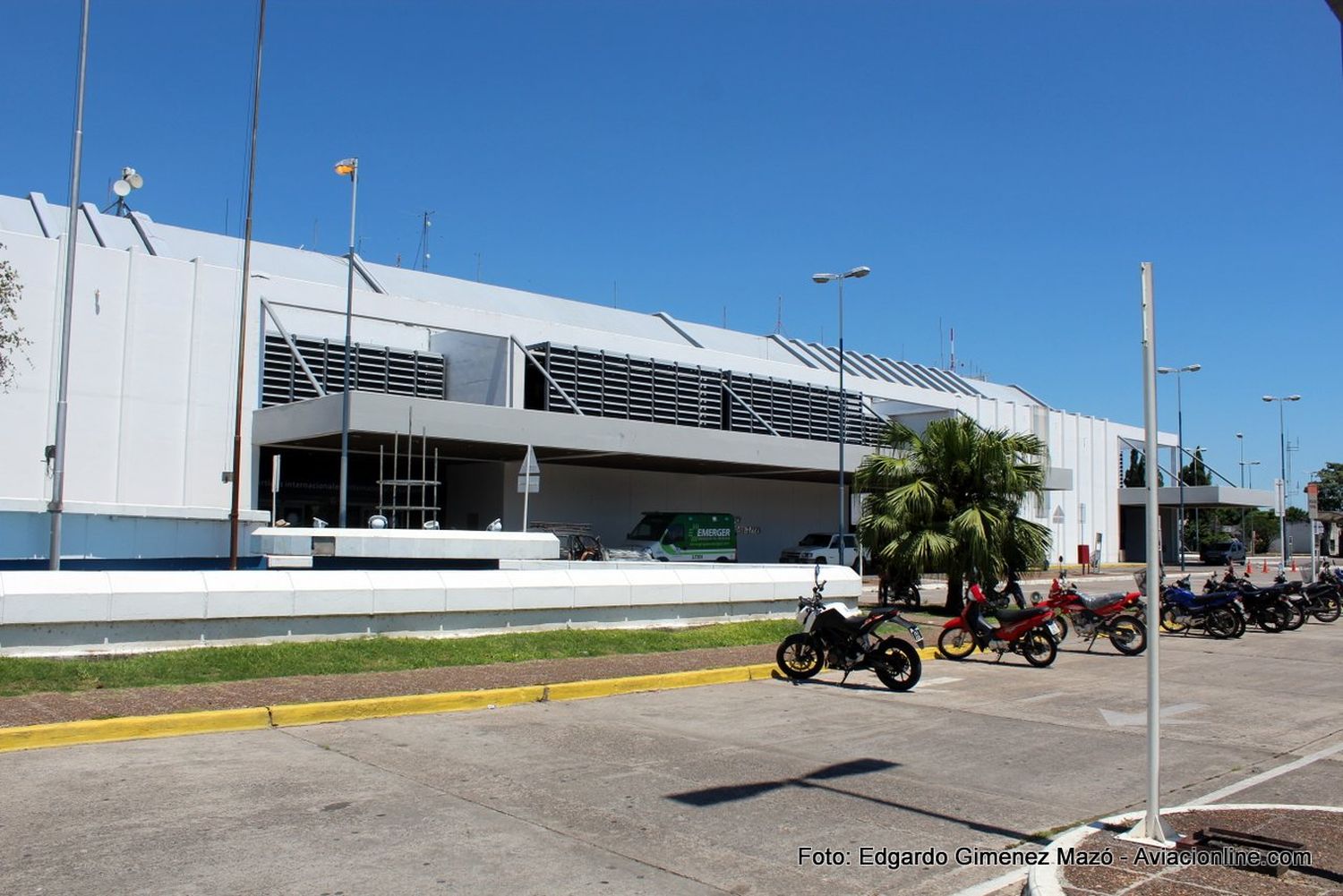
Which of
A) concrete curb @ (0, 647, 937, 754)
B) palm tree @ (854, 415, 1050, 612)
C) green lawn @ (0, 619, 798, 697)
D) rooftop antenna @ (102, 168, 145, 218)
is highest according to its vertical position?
rooftop antenna @ (102, 168, 145, 218)

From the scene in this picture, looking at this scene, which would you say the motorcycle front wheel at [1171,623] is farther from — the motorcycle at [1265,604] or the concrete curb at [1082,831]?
the concrete curb at [1082,831]

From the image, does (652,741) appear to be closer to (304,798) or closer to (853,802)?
(853,802)

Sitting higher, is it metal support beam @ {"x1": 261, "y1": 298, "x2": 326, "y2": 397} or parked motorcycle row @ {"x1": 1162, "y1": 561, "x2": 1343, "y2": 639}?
metal support beam @ {"x1": 261, "y1": 298, "x2": 326, "y2": 397}

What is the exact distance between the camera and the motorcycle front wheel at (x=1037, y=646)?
16.4 meters

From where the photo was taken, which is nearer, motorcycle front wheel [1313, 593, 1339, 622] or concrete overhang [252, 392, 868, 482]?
motorcycle front wheel [1313, 593, 1339, 622]

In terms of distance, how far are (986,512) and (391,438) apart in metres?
17.9

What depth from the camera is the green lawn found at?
1123 centimetres

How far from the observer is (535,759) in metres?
8.95

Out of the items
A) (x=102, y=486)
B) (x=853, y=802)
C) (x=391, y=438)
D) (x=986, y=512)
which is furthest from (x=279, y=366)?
(x=853, y=802)

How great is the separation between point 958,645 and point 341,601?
9.24 m

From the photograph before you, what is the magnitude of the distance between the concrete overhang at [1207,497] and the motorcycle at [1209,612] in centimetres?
4368

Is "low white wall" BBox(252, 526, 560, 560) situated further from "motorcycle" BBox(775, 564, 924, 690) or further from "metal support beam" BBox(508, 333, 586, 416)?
"metal support beam" BBox(508, 333, 586, 416)

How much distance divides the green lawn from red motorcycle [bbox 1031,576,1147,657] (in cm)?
514

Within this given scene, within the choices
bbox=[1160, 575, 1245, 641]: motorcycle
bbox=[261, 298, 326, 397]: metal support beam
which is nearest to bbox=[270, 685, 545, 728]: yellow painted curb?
bbox=[1160, 575, 1245, 641]: motorcycle
